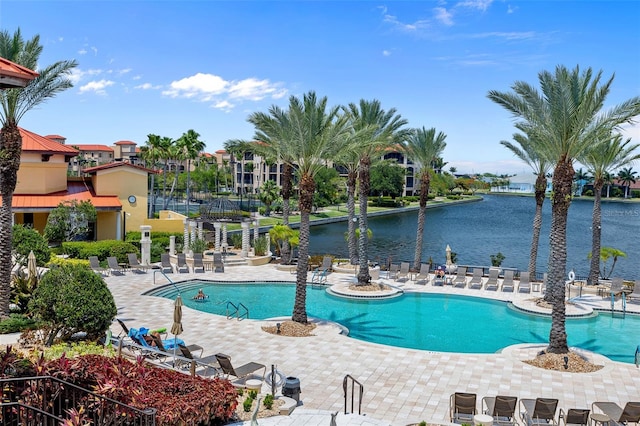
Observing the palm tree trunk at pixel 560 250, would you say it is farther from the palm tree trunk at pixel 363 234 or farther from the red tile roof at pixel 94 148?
the red tile roof at pixel 94 148

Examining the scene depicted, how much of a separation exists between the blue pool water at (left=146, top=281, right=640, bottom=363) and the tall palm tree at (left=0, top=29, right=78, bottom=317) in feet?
26.2

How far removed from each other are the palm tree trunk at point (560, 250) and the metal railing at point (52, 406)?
13126 millimetres

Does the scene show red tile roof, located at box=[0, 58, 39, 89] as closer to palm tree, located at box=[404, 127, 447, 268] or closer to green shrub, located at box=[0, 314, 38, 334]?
green shrub, located at box=[0, 314, 38, 334]

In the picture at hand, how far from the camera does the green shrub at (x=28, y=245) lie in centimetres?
2728

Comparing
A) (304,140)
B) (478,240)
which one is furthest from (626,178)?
(304,140)

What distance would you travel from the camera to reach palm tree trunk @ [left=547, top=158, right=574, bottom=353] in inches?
Answer: 669

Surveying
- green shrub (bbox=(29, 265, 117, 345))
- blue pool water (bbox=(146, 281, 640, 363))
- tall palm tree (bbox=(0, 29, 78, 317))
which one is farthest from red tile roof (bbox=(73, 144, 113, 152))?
green shrub (bbox=(29, 265, 117, 345))

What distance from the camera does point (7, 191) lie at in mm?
18969

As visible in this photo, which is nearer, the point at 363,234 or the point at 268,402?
the point at 268,402

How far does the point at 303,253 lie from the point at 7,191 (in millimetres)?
10719

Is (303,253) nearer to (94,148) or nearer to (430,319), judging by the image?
(430,319)

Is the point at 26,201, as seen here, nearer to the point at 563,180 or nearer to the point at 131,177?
the point at 131,177

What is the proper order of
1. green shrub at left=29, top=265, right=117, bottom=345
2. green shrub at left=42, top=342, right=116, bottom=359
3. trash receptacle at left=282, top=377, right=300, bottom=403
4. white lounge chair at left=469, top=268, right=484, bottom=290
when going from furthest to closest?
white lounge chair at left=469, top=268, right=484, bottom=290
green shrub at left=29, top=265, right=117, bottom=345
green shrub at left=42, top=342, right=116, bottom=359
trash receptacle at left=282, top=377, right=300, bottom=403

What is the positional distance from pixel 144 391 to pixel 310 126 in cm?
1227
